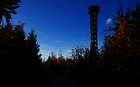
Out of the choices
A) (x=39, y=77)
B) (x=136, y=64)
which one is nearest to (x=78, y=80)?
(x=136, y=64)

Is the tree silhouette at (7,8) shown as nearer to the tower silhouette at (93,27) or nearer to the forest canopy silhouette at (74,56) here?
the forest canopy silhouette at (74,56)

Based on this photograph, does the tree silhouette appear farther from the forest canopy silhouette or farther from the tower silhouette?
the tower silhouette

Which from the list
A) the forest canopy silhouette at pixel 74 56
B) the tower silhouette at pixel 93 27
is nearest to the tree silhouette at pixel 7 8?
the forest canopy silhouette at pixel 74 56

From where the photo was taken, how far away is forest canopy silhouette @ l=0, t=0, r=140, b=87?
17.6 m

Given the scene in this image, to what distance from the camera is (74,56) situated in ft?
128

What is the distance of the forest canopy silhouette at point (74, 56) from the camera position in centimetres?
1761

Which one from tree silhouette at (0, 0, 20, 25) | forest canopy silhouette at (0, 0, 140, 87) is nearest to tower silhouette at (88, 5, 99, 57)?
forest canopy silhouette at (0, 0, 140, 87)

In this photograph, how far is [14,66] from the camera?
56.1ft

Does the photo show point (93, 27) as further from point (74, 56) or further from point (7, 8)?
point (7, 8)

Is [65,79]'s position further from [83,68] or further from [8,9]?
[8,9]

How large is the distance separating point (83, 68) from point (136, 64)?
610 cm

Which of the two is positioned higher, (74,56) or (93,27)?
(93,27)

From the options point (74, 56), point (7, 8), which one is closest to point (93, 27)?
point (74, 56)

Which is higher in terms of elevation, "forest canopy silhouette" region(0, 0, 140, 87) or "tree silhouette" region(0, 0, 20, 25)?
"tree silhouette" region(0, 0, 20, 25)
